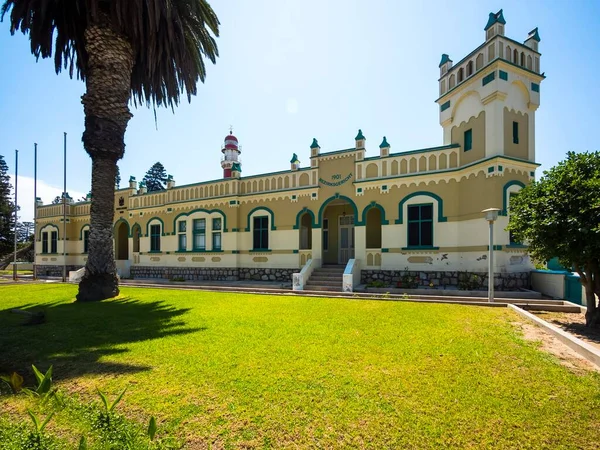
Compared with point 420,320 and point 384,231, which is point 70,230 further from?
point 420,320

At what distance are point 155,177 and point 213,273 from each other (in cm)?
3748

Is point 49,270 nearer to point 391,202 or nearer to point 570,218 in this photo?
point 391,202

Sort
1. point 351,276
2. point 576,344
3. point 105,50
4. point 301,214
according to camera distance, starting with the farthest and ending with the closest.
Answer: point 301,214 → point 351,276 → point 105,50 → point 576,344

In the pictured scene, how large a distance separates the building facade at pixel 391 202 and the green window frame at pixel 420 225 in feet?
0.15

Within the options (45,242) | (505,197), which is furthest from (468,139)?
(45,242)

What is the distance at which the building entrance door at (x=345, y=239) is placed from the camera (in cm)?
1688

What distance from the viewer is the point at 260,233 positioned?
18.3 meters

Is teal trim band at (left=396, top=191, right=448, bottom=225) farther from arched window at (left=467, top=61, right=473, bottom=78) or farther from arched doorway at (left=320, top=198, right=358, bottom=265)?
arched window at (left=467, top=61, right=473, bottom=78)

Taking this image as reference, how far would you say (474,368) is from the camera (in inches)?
179

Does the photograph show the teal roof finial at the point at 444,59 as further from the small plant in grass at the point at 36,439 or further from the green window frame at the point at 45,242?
the green window frame at the point at 45,242

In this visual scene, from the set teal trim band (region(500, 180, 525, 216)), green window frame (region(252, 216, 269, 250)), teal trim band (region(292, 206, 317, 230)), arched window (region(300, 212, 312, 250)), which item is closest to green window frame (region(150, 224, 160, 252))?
green window frame (region(252, 216, 269, 250))

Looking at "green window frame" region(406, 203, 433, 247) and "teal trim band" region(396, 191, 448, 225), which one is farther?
"green window frame" region(406, 203, 433, 247)

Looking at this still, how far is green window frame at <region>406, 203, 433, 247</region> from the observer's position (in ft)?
45.1

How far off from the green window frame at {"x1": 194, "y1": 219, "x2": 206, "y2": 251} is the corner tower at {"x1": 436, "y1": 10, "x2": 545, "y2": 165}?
50.1 feet
